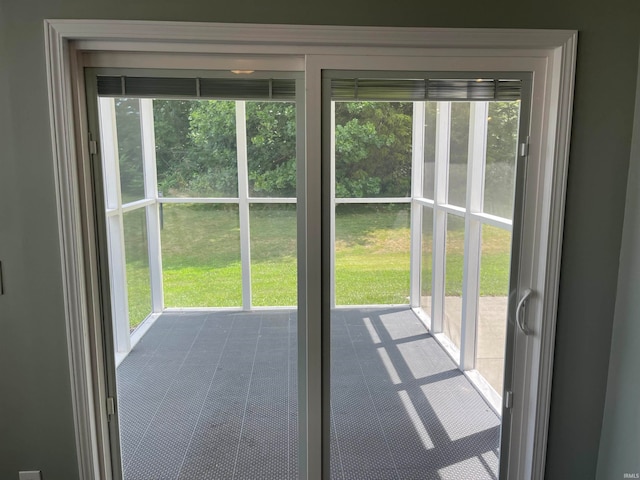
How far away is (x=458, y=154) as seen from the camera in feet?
8.55

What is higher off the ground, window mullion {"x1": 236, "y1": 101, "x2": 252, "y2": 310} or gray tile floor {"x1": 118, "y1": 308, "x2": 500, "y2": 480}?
window mullion {"x1": 236, "y1": 101, "x2": 252, "y2": 310}

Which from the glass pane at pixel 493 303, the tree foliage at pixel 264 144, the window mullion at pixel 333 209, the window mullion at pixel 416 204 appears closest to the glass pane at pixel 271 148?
the tree foliage at pixel 264 144

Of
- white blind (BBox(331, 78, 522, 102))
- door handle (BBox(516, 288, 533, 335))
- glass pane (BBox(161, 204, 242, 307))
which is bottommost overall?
door handle (BBox(516, 288, 533, 335))

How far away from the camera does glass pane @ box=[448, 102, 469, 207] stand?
217 cm

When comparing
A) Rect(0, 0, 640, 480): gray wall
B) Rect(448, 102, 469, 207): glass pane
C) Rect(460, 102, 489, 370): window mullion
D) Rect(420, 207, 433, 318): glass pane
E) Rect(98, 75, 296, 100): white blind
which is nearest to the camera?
Rect(0, 0, 640, 480): gray wall

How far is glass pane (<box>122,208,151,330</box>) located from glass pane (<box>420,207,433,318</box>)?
139 cm

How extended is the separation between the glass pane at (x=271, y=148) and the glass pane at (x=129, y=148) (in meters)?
0.49

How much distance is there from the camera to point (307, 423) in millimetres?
1941

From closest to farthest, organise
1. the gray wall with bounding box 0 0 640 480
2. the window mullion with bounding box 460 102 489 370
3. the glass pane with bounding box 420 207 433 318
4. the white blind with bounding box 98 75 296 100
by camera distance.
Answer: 1. the gray wall with bounding box 0 0 640 480
2. the white blind with bounding box 98 75 296 100
3. the glass pane with bounding box 420 207 433 318
4. the window mullion with bounding box 460 102 489 370

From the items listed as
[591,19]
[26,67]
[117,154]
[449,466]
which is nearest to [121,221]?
[117,154]

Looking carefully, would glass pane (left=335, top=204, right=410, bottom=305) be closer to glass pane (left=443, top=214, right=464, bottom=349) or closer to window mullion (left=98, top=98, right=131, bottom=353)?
glass pane (left=443, top=214, right=464, bottom=349)

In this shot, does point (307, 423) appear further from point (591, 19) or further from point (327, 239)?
point (591, 19)

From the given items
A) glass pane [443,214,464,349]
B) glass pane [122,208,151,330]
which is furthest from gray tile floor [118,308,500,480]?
glass pane [443,214,464,349]

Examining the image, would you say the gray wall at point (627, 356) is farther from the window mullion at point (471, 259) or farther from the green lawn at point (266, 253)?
the window mullion at point (471, 259)
